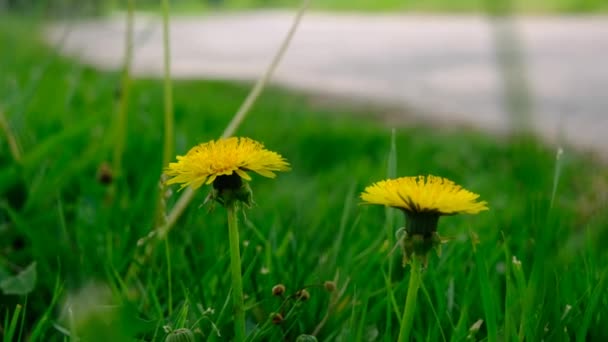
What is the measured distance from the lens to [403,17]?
32.2 ft

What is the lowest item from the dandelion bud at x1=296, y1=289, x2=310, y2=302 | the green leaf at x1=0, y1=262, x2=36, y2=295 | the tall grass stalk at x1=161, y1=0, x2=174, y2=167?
the green leaf at x1=0, y1=262, x2=36, y2=295

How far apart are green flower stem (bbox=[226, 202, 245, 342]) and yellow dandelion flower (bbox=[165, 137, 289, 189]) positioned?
0.09 feet

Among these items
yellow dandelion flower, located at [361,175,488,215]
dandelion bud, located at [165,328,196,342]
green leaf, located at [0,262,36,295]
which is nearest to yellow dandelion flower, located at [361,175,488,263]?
yellow dandelion flower, located at [361,175,488,215]

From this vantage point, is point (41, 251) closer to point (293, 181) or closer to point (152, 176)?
point (152, 176)

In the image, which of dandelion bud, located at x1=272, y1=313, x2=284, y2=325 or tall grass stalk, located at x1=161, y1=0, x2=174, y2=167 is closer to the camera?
dandelion bud, located at x1=272, y1=313, x2=284, y2=325

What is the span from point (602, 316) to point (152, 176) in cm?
69

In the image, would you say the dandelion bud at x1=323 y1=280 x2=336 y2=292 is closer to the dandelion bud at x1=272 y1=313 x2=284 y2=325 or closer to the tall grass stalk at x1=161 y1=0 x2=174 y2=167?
the dandelion bud at x1=272 y1=313 x2=284 y2=325

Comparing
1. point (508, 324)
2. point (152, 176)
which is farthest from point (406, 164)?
point (508, 324)

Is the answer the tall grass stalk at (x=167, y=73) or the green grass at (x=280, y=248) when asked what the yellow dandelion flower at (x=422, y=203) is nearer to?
the green grass at (x=280, y=248)

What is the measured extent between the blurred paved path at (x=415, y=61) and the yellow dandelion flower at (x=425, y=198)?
3.04ft

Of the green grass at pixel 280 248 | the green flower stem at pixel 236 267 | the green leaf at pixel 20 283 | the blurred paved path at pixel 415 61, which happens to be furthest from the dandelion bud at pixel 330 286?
the blurred paved path at pixel 415 61

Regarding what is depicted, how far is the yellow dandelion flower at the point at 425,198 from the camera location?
466mm

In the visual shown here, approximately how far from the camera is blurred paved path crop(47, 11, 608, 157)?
10.7 feet

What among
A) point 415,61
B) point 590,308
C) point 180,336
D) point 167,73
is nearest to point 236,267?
point 180,336
